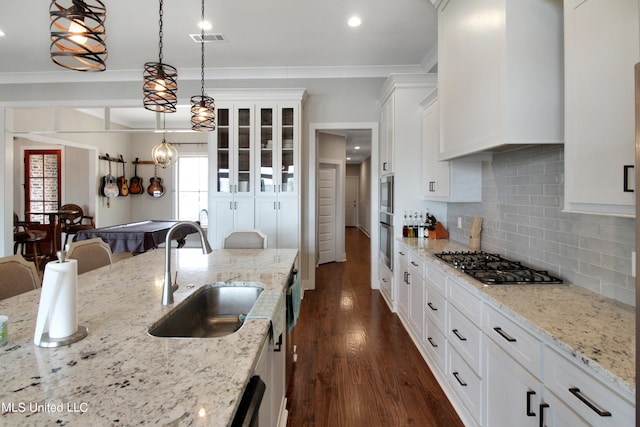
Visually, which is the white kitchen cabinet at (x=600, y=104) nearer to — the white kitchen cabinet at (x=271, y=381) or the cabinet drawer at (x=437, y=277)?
the cabinet drawer at (x=437, y=277)

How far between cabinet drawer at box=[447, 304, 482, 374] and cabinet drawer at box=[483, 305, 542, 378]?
0.44 feet

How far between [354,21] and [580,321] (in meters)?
3.07

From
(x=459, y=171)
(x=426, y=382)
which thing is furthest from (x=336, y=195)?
(x=426, y=382)

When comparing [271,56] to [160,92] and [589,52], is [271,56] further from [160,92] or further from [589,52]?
[589,52]

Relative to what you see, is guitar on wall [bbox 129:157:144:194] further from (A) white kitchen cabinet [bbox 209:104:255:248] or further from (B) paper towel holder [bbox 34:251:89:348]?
(B) paper towel holder [bbox 34:251:89:348]

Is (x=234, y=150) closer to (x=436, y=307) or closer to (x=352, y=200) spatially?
(x=436, y=307)

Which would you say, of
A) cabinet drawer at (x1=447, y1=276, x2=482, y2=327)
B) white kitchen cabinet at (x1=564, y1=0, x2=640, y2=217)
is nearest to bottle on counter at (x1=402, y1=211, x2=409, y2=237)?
cabinet drawer at (x1=447, y1=276, x2=482, y2=327)

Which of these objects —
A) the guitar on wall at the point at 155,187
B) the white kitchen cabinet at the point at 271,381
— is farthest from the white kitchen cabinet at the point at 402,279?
the guitar on wall at the point at 155,187

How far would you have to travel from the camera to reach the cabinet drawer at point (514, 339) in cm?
121

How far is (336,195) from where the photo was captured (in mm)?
6629

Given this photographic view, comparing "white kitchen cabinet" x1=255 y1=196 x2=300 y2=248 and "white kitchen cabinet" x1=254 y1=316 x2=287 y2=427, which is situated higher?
"white kitchen cabinet" x1=255 y1=196 x2=300 y2=248

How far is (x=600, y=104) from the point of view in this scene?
121cm

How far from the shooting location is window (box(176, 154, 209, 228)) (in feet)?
25.1

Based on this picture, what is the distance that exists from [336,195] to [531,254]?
473cm
